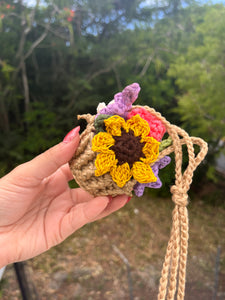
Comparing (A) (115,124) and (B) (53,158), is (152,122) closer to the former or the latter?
(A) (115,124)

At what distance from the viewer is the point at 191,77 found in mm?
2186

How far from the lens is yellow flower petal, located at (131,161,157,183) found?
1.91ft

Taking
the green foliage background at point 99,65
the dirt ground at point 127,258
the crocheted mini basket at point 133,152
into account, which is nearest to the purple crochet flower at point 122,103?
the crocheted mini basket at point 133,152

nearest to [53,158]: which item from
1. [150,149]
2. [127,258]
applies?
[150,149]

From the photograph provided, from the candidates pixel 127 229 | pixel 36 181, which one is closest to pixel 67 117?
pixel 127 229

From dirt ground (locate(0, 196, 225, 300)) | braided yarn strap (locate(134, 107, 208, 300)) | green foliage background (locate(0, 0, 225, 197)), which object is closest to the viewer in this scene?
braided yarn strap (locate(134, 107, 208, 300))

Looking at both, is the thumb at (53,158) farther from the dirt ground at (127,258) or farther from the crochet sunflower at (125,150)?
the dirt ground at (127,258)

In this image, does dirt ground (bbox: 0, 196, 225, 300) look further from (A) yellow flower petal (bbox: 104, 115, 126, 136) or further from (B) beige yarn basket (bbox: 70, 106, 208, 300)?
(A) yellow flower petal (bbox: 104, 115, 126, 136)

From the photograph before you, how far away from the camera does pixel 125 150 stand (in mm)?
609

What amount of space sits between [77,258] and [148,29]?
225 centimetres

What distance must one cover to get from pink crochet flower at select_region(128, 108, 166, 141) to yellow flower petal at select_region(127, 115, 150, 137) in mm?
31

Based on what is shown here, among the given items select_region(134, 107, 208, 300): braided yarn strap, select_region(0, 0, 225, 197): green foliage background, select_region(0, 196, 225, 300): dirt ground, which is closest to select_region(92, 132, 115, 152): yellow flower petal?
select_region(134, 107, 208, 300): braided yarn strap

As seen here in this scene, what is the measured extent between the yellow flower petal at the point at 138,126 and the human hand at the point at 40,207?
147 millimetres

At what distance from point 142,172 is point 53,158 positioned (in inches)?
9.0
